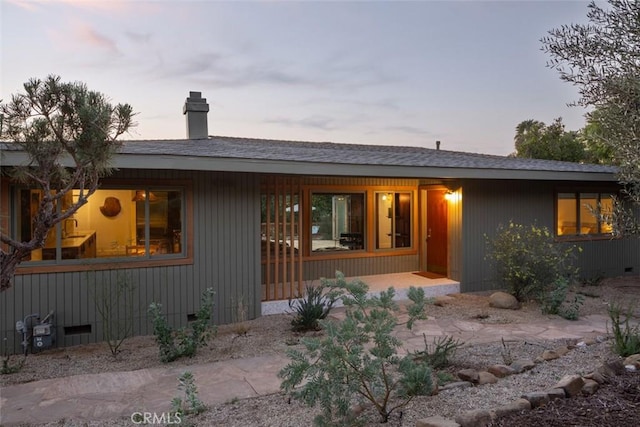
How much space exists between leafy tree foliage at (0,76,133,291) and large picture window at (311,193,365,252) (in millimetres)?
5726

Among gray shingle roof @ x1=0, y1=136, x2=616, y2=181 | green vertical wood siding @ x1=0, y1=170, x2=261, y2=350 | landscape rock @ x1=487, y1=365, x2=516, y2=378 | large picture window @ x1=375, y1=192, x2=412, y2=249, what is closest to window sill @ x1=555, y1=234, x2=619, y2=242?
gray shingle roof @ x1=0, y1=136, x2=616, y2=181

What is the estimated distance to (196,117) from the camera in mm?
9453

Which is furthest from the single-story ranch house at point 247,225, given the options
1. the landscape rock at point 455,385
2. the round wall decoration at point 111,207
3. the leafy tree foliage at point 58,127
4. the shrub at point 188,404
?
the landscape rock at point 455,385

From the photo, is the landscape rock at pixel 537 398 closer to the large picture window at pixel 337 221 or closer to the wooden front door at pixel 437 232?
the wooden front door at pixel 437 232

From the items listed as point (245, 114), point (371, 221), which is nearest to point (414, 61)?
point (371, 221)

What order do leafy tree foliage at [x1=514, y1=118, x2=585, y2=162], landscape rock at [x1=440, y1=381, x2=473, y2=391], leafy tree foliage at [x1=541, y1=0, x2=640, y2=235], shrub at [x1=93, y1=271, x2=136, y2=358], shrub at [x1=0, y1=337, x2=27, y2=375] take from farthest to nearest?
Answer: leafy tree foliage at [x1=514, y1=118, x2=585, y2=162] → shrub at [x1=93, y1=271, x2=136, y2=358] → shrub at [x1=0, y1=337, x2=27, y2=375] → landscape rock at [x1=440, y1=381, x2=473, y2=391] → leafy tree foliage at [x1=541, y1=0, x2=640, y2=235]

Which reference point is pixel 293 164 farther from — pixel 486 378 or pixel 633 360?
pixel 633 360

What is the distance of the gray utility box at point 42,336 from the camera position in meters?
5.11

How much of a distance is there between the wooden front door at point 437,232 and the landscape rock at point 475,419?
250 inches

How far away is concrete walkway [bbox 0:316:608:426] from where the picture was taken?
345cm

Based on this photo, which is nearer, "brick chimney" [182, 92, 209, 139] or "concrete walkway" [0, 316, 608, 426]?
"concrete walkway" [0, 316, 608, 426]

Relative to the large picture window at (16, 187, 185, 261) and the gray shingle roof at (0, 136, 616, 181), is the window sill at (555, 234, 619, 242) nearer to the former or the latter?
the gray shingle roof at (0, 136, 616, 181)

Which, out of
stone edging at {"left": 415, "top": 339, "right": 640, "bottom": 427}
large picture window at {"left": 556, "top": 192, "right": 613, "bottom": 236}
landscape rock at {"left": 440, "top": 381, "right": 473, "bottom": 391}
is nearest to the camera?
stone edging at {"left": 415, "top": 339, "right": 640, "bottom": 427}

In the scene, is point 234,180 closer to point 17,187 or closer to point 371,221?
point 17,187
